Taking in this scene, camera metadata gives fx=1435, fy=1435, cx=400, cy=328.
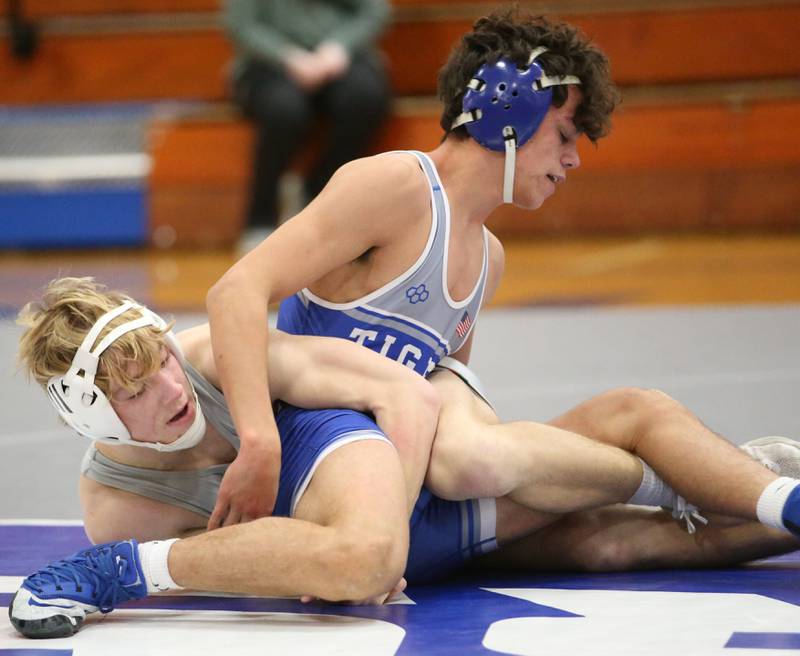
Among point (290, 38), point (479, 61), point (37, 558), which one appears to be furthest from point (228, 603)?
point (290, 38)

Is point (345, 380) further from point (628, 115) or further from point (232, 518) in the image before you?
point (628, 115)

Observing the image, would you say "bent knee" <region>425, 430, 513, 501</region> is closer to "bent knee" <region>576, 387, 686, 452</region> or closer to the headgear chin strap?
"bent knee" <region>576, 387, 686, 452</region>

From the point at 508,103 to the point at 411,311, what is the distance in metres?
0.54

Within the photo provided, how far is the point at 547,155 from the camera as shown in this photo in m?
3.46

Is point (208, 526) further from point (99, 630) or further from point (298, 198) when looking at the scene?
point (298, 198)

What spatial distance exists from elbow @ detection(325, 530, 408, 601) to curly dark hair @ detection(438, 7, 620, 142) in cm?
117

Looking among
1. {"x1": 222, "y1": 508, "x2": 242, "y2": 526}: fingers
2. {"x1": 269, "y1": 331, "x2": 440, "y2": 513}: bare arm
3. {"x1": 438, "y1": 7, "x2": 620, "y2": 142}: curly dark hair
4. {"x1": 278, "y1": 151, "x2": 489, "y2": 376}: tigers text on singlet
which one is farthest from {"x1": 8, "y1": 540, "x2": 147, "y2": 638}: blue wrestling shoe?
{"x1": 438, "y1": 7, "x2": 620, "y2": 142}: curly dark hair

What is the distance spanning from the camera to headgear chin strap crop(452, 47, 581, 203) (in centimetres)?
339

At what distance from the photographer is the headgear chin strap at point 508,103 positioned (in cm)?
339

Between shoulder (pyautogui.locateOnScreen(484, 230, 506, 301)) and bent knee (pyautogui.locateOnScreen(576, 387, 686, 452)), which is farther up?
shoulder (pyautogui.locateOnScreen(484, 230, 506, 301))

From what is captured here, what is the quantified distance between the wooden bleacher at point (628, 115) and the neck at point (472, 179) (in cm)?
612

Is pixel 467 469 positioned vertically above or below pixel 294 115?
above

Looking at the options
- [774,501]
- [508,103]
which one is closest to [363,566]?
[774,501]

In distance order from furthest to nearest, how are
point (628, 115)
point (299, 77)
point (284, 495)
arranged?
point (628, 115) → point (299, 77) → point (284, 495)
